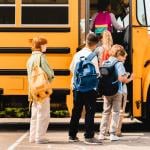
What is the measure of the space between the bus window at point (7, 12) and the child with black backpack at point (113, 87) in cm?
169

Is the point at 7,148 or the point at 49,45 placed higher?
the point at 49,45

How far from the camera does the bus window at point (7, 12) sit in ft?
32.1

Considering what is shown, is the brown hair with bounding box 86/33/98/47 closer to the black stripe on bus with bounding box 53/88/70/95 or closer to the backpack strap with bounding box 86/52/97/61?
the backpack strap with bounding box 86/52/97/61

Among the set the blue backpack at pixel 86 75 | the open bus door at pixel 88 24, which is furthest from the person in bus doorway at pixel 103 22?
the blue backpack at pixel 86 75

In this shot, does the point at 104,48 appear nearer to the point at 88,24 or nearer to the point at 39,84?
the point at 88,24

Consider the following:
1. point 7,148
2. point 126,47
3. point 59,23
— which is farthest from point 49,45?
point 7,148

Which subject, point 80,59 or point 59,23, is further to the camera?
point 59,23

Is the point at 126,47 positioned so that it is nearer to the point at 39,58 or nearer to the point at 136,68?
the point at 136,68

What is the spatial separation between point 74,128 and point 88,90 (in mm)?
566

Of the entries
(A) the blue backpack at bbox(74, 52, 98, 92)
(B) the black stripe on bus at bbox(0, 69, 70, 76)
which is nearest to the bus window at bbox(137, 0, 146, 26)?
(B) the black stripe on bus at bbox(0, 69, 70, 76)

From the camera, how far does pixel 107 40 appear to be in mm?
9109

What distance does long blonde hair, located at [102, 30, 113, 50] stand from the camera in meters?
9.09

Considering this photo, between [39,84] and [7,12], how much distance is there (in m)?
1.66

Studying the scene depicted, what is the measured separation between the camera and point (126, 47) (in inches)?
390
